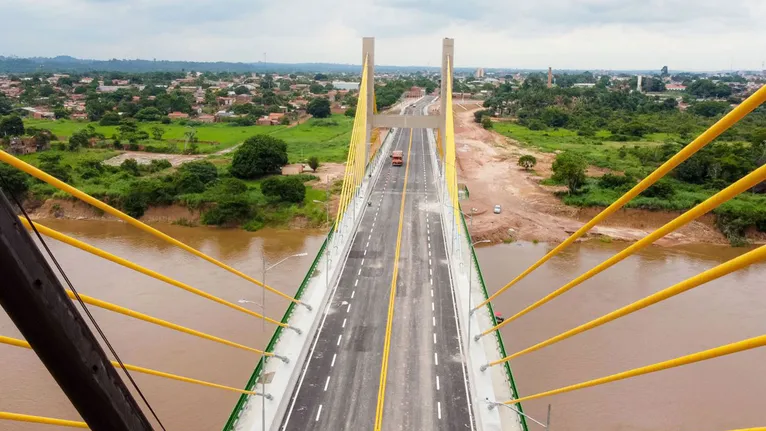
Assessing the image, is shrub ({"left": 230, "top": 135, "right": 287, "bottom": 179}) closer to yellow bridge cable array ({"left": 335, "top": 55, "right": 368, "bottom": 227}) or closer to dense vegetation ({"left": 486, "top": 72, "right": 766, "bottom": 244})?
yellow bridge cable array ({"left": 335, "top": 55, "right": 368, "bottom": 227})

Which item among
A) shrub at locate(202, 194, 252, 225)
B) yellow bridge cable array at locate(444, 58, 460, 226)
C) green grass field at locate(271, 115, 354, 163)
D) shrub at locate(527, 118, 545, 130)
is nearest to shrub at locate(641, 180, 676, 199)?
yellow bridge cable array at locate(444, 58, 460, 226)

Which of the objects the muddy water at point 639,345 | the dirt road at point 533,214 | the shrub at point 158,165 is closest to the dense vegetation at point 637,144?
the dirt road at point 533,214

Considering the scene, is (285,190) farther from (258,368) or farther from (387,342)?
(258,368)

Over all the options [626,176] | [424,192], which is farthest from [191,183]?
[626,176]

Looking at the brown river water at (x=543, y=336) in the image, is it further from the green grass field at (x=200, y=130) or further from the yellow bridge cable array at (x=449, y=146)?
the green grass field at (x=200, y=130)

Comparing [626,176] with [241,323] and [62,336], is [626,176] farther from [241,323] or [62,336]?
[62,336]

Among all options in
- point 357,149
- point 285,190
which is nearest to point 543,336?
point 357,149
